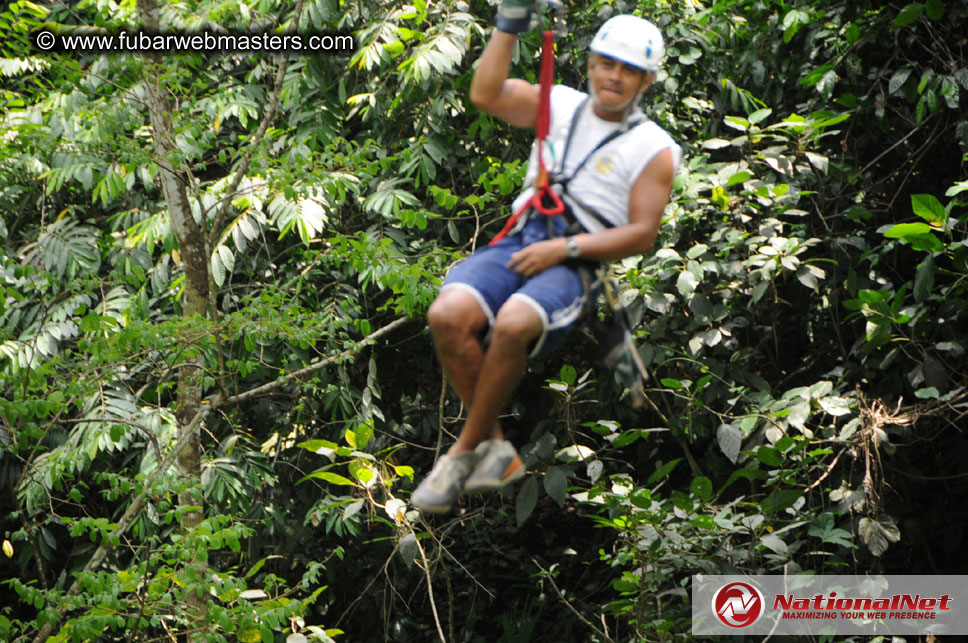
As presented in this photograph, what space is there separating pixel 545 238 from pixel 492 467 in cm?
58

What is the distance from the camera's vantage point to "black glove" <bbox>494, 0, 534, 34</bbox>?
267 cm

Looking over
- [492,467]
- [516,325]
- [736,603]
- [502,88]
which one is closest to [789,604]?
[736,603]

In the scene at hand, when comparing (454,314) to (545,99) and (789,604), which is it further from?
(789,604)

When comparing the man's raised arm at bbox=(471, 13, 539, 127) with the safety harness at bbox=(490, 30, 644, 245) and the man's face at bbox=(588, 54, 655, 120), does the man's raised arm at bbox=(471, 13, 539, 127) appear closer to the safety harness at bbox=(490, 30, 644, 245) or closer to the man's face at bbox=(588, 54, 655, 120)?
the safety harness at bbox=(490, 30, 644, 245)

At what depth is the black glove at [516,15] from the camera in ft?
8.75

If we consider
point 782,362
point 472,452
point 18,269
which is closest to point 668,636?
point 782,362

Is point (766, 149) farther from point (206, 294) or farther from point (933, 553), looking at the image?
point (206, 294)

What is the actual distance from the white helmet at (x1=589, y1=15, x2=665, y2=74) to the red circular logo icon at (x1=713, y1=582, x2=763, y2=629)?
319 centimetres

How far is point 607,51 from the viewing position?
8.73ft

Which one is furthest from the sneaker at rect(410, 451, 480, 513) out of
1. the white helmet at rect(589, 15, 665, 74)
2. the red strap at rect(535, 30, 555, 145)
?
the white helmet at rect(589, 15, 665, 74)

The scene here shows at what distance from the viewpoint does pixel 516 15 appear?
267 centimetres

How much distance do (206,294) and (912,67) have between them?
12.2 feet

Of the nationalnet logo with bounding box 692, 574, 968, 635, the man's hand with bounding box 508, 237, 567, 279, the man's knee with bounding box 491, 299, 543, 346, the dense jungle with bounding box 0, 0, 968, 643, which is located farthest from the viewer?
the nationalnet logo with bounding box 692, 574, 968, 635

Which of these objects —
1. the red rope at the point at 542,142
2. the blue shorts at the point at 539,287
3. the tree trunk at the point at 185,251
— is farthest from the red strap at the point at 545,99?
the tree trunk at the point at 185,251
